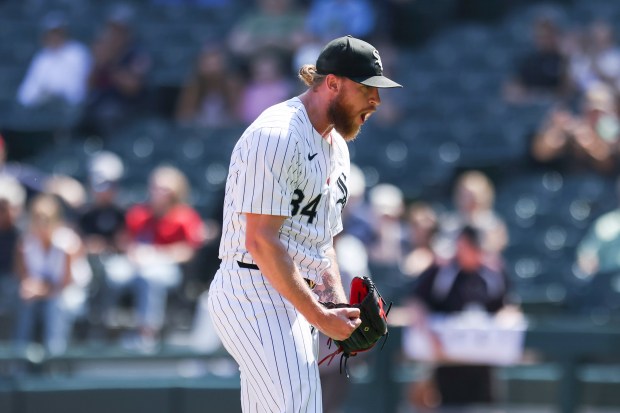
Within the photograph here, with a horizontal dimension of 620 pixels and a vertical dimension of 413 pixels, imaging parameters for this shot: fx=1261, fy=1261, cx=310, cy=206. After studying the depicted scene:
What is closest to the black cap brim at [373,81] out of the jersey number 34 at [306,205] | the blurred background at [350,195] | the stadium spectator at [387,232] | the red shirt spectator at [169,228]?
the jersey number 34 at [306,205]

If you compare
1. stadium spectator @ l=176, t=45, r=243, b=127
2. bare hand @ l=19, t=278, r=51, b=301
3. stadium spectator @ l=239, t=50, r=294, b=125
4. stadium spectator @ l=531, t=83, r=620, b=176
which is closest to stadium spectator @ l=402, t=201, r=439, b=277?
stadium spectator @ l=531, t=83, r=620, b=176

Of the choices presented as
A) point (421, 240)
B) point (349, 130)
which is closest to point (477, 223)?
point (421, 240)

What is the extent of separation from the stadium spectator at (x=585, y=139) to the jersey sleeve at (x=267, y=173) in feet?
21.7

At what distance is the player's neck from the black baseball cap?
0.39 ft

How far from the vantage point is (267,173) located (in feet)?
13.9

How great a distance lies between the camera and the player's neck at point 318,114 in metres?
4.48

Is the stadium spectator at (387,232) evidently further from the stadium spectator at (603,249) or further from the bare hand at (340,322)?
the bare hand at (340,322)

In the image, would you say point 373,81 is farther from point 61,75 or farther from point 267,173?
point 61,75

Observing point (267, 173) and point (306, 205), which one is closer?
point (267, 173)

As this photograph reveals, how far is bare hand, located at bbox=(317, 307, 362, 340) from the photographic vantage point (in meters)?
4.28

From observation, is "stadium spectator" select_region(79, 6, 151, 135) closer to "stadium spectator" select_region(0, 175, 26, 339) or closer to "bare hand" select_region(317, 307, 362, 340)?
"stadium spectator" select_region(0, 175, 26, 339)

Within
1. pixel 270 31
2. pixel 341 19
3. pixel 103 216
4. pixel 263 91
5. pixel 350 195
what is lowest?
pixel 103 216

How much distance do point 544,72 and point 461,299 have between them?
4231 mm

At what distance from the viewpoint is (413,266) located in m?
9.36
